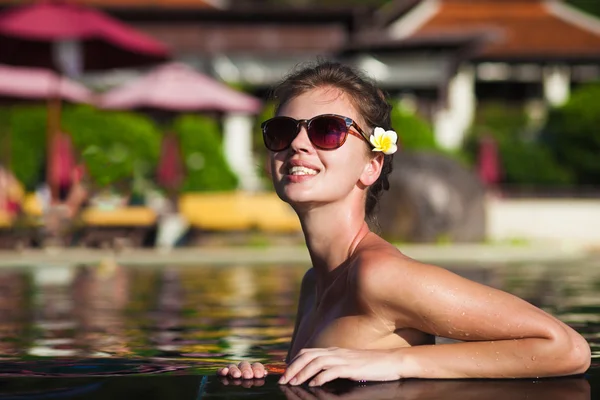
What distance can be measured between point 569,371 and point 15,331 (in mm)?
5070

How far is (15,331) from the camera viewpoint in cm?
933

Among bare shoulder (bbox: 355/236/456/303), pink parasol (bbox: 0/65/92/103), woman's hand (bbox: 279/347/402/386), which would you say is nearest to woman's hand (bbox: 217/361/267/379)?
woman's hand (bbox: 279/347/402/386)

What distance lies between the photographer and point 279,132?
17.2ft

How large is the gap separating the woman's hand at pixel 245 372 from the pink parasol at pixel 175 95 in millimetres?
20017

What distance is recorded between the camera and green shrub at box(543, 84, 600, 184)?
3412 cm

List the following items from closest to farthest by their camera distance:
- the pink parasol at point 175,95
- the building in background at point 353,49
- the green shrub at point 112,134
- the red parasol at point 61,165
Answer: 1. the red parasol at point 61,165
2. the pink parasol at point 175,95
3. the green shrub at point 112,134
4. the building in background at point 353,49

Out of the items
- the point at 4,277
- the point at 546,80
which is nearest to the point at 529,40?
the point at 546,80

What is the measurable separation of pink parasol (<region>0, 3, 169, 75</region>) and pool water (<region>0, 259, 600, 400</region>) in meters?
3.57

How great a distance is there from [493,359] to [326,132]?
107 centimetres

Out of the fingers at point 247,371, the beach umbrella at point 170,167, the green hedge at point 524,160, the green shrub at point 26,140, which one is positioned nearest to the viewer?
the fingers at point 247,371

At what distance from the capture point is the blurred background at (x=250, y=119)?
850 inches

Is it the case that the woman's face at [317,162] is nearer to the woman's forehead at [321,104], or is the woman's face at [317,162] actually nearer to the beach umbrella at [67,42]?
the woman's forehead at [321,104]

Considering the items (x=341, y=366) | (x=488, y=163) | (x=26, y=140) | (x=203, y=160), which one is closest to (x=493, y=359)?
(x=341, y=366)

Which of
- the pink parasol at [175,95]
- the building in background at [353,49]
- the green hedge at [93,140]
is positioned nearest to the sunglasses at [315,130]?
the pink parasol at [175,95]
